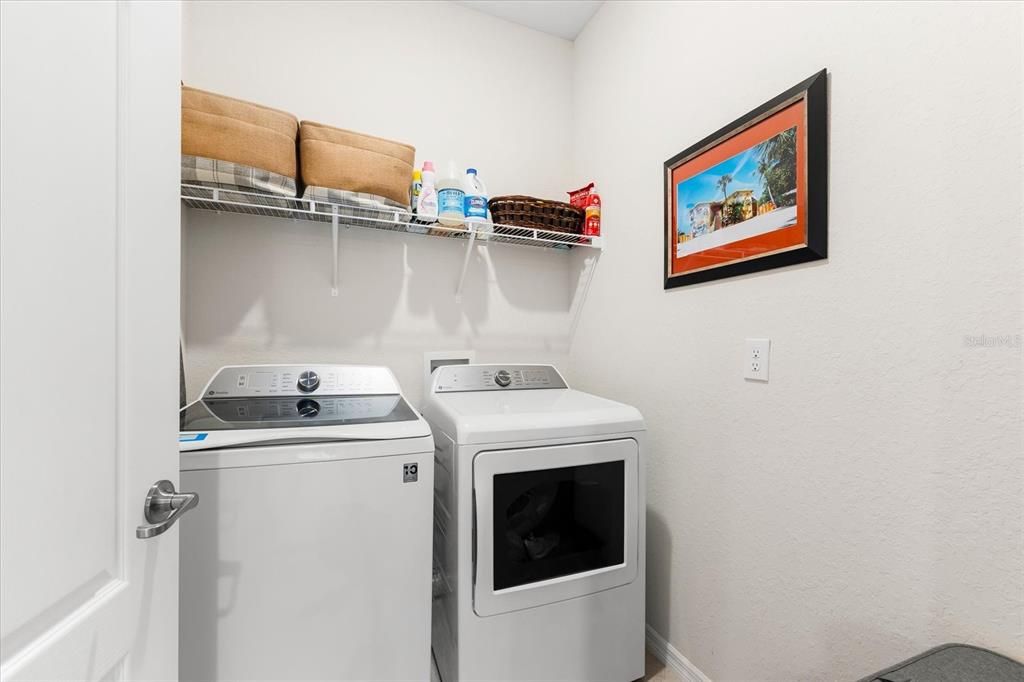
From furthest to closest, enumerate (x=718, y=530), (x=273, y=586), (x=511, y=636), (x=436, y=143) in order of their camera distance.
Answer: (x=436, y=143), (x=718, y=530), (x=511, y=636), (x=273, y=586)

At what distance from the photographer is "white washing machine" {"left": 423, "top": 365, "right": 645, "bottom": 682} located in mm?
1267

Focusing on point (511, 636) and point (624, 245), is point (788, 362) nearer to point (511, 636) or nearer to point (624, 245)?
point (624, 245)

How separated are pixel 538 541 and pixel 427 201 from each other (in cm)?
137

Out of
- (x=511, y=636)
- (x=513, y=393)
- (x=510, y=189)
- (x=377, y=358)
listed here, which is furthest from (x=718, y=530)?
(x=510, y=189)

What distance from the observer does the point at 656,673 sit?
5.17 feet

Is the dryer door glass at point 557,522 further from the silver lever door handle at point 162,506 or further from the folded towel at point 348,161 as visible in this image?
the folded towel at point 348,161

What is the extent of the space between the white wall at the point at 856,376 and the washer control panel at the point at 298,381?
3.69ft

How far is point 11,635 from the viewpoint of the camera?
47 centimetres

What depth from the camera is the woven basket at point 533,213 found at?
1912 mm

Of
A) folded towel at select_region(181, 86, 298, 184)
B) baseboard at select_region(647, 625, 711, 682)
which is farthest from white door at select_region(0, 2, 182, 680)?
baseboard at select_region(647, 625, 711, 682)

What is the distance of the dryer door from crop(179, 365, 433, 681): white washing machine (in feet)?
0.59

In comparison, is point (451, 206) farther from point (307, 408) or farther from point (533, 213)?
point (307, 408)

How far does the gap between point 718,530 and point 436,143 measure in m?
2.01

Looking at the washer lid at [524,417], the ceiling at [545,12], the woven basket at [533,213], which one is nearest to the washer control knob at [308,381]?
the washer lid at [524,417]
